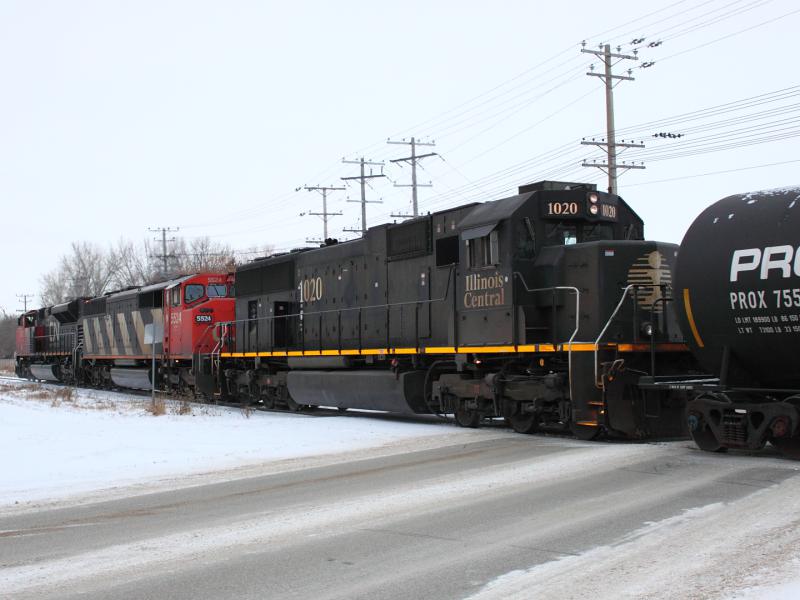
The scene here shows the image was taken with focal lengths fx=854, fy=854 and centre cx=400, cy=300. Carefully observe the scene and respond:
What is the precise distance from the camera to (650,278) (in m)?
13.2

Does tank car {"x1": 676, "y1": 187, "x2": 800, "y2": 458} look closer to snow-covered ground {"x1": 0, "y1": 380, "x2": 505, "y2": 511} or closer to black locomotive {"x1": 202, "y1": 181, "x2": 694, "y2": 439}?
black locomotive {"x1": 202, "y1": 181, "x2": 694, "y2": 439}

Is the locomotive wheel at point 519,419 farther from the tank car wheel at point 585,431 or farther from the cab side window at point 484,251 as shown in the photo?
the cab side window at point 484,251

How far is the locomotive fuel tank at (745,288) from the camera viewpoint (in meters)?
9.64

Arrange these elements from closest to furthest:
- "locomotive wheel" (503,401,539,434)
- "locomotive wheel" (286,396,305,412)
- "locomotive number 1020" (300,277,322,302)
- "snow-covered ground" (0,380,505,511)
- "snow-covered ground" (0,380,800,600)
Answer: "snow-covered ground" (0,380,800,600), "snow-covered ground" (0,380,505,511), "locomotive wheel" (503,401,539,434), "locomotive number 1020" (300,277,322,302), "locomotive wheel" (286,396,305,412)

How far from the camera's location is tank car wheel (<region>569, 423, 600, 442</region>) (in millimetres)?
12638

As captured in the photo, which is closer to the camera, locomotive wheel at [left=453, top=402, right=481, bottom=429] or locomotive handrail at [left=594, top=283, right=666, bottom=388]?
locomotive handrail at [left=594, top=283, right=666, bottom=388]

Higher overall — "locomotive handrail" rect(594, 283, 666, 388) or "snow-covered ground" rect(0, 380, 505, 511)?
"locomotive handrail" rect(594, 283, 666, 388)

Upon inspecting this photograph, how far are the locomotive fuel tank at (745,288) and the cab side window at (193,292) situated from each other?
1712cm

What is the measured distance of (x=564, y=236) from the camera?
1411 centimetres

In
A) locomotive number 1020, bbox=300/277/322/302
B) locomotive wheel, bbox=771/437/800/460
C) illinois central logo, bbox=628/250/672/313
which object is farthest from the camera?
locomotive number 1020, bbox=300/277/322/302

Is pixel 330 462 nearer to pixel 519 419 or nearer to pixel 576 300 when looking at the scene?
pixel 519 419

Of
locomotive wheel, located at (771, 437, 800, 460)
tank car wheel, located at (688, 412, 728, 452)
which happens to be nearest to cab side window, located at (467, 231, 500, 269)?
tank car wheel, located at (688, 412, 728, 452)

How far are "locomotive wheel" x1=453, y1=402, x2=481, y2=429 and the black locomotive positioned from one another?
0.03m

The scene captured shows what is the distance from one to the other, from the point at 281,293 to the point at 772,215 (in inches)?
551
